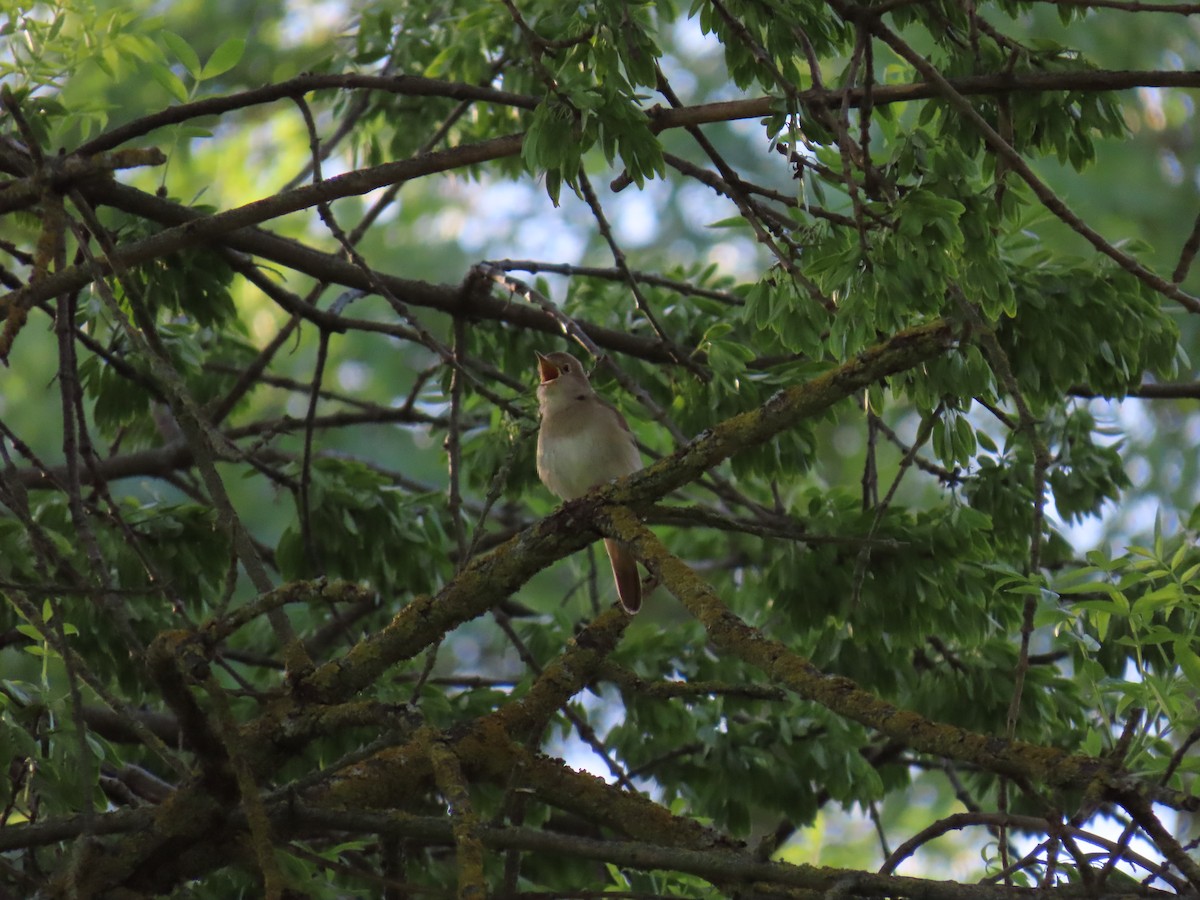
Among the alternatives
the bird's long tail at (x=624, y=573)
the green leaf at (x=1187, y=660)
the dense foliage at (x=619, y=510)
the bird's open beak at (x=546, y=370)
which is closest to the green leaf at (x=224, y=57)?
the dense foliage at (x=619, y=510)

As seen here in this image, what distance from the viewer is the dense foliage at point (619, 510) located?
2518mm

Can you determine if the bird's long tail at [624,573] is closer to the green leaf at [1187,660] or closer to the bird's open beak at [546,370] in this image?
the bird's open beak at [546,370]

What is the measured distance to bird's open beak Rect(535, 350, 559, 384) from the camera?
520 cm

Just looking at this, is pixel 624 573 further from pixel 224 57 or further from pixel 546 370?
pixel 224 57

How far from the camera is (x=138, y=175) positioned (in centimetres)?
1152

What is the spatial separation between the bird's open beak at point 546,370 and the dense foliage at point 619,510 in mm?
150

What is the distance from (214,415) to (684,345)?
175 cm

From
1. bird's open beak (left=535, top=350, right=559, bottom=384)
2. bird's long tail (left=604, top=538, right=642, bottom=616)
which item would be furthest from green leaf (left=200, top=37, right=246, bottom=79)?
bird's long tail (left=604, top=538, right=642, bottom=616)

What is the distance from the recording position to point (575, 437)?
17.3ft

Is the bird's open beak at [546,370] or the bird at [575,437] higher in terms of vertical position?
the bird's open beak at [546,370]

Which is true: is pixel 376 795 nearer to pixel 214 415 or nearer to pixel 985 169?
pixel 985 169

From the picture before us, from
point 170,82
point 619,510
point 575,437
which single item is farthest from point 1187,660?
point 170,82

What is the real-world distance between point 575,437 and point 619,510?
104 inches

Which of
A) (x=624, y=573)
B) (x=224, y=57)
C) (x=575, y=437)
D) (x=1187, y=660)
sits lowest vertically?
(x=1187, y=660)
